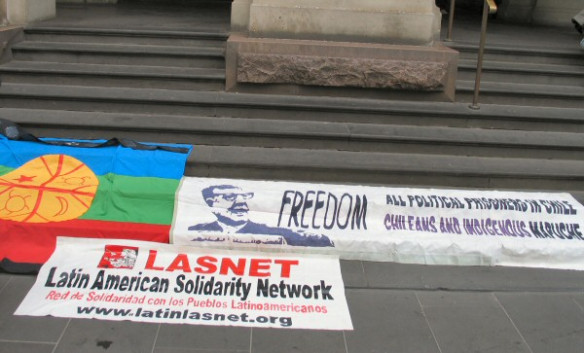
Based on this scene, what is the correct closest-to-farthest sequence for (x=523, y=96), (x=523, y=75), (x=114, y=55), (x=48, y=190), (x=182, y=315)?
(x=182, y=315) → (x=48, y=190) → (x=523, y=96) → (x=114, y=55) → (x=523, y=75)

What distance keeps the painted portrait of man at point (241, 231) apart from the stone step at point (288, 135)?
1.27 metres

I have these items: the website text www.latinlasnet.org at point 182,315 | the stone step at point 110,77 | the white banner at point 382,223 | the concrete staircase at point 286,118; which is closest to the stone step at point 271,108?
the concrete staircase at point 286,118

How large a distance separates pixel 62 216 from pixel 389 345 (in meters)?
2.72

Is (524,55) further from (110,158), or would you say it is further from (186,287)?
(186,287)

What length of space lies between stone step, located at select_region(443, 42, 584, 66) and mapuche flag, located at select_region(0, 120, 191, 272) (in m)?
4.11

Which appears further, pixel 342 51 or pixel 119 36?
pixel 119 36

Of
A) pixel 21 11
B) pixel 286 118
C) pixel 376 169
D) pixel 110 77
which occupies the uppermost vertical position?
pixel 21 11

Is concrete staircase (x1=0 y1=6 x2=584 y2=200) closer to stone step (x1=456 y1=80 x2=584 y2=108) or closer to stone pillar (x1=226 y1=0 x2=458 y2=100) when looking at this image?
stone step (x1=456 y1=80 x2=584 y2=108)

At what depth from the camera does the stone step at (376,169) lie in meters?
5.18

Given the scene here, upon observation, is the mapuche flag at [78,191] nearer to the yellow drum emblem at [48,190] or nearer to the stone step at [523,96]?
the yellow drum emblem at [48,190]

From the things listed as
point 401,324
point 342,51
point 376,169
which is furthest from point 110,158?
point 401,324

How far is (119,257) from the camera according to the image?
4.02 m

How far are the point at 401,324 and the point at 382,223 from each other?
1111 millimetres

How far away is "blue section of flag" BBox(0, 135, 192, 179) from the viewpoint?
4.79 m
